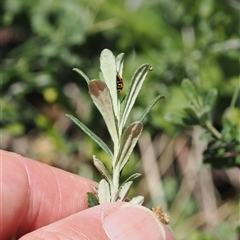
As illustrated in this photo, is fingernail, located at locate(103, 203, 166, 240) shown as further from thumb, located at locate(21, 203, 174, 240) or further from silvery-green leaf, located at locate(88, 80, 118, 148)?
silvery-green leaf, located at locate(88, 80, 118, 148)

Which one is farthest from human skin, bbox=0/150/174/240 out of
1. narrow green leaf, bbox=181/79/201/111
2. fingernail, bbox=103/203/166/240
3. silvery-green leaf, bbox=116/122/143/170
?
narrow green leaf, bbox=181/79/201/111

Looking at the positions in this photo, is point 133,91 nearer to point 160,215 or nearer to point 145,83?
point 160,215

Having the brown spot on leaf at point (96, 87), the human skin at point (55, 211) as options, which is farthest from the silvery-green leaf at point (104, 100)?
the human skin at point (55, 211)

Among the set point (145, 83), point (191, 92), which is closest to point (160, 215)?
point (191, 92)

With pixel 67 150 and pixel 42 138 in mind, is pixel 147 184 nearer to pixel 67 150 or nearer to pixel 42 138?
pixel 67 150

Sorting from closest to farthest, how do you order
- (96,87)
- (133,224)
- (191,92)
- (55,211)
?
(96,87) → (133,224) → (191,92) → (55,211)

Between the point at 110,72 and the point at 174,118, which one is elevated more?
the point at 110,72

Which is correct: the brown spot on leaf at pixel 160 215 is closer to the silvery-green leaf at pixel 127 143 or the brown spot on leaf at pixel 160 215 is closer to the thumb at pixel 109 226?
the thumb at pixel 109 226

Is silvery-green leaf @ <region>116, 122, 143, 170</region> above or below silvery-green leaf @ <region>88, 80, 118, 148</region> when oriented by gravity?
below
